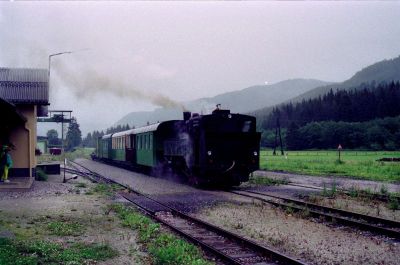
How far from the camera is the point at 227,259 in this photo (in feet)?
24.7

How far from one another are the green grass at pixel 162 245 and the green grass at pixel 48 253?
34.6 inches

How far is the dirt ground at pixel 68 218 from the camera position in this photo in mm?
9078

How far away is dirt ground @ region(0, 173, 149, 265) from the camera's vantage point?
9.08m

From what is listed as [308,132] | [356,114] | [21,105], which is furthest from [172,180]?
[356,114]

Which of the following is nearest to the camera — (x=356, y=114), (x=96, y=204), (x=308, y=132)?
(x=96, y=204)

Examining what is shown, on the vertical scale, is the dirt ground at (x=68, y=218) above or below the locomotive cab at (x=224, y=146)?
below

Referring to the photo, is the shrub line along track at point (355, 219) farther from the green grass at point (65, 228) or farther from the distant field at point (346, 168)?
the distant field at point (346, 168)

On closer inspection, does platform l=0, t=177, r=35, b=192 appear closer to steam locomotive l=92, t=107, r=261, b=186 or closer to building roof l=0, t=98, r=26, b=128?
building roof l=0, t=98, r=26, b=128

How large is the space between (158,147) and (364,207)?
13.3 meters

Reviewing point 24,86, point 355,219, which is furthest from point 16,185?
point 355,219

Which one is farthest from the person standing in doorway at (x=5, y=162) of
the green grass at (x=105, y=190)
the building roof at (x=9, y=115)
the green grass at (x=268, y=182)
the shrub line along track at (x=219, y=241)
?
the green grass at (x=268, y=182)

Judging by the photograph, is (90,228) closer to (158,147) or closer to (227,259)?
(227,259)

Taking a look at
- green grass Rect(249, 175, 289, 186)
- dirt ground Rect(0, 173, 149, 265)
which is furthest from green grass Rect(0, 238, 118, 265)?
green grass Rect(249, 175, 289, 186)

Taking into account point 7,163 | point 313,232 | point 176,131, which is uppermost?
point 176,131
